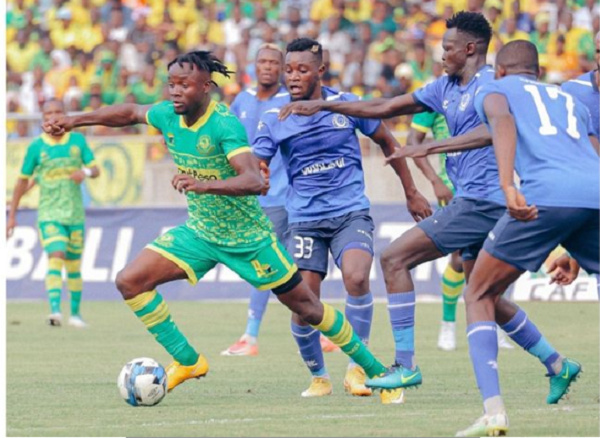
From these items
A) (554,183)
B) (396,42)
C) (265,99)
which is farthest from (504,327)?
(396,42)

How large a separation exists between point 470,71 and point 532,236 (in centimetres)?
249

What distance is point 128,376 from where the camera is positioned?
29.7ft

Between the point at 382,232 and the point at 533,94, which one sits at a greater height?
the point at 533,94

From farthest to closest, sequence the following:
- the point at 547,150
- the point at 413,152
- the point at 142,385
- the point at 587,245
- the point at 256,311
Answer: the point at 256,311 → the point at 142,385 → the point at 413,152 → the point at 587,245 → the point at 547,150

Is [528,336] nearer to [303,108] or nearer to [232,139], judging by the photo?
[303,108]

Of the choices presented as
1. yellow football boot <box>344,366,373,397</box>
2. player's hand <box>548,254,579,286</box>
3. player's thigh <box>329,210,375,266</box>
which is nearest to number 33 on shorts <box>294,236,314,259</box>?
player's thigh <box>329,210,375,266</box>

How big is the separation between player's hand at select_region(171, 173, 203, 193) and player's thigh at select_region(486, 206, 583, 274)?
73.2 inches

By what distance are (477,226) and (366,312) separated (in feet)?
4.40

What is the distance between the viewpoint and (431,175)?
11.4 meters

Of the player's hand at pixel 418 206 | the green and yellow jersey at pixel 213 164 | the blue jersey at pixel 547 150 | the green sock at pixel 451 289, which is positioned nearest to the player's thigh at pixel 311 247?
the player's hand at pixel 418 206

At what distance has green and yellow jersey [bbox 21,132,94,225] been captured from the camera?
16.5 m

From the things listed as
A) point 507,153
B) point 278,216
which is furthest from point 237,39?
point 507,153

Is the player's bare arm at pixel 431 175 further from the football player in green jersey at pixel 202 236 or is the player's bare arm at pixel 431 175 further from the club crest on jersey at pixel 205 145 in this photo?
the club crest on jersey at pixel 205 145

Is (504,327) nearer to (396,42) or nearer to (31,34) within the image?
(396,42)
